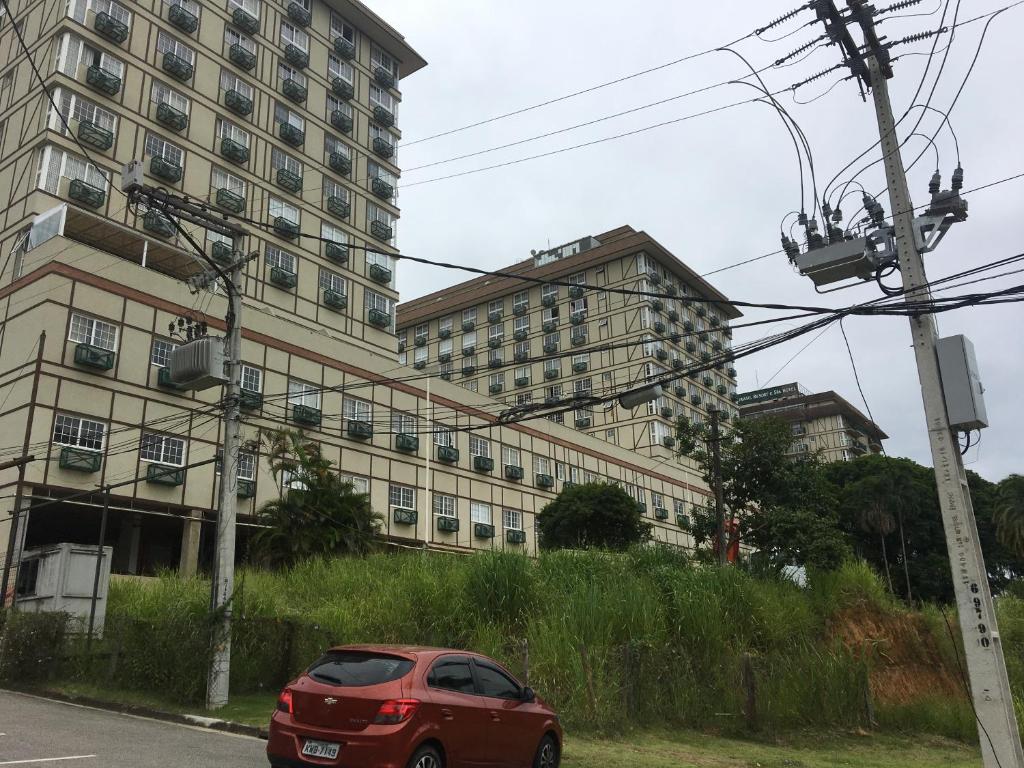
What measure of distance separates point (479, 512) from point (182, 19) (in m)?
30.1

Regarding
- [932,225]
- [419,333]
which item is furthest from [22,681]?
[419,333]

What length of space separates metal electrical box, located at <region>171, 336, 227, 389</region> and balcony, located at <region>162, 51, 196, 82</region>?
28.5m

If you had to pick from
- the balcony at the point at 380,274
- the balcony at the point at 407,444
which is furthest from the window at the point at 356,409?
the balcony at the point at 380,274

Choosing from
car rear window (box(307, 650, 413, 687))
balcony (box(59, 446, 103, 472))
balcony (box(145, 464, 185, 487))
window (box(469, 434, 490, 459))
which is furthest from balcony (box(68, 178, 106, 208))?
car rear window (box(307, 650, 413, 687))

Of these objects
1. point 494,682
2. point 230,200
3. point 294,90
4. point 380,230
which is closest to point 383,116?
point 294,90

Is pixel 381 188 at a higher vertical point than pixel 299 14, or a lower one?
lower

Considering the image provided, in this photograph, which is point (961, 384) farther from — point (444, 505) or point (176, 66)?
point (176, 66)

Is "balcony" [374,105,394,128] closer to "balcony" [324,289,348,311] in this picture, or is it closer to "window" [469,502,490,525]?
"balcony" [324,289,348,311]

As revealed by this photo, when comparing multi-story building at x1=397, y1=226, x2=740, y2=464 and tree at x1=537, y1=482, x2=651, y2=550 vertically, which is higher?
multi-story building at x1=397, y1=226, x2=740, y2=464

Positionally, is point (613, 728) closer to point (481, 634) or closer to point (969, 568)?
point (481, 634)

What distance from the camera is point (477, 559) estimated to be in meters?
19.5

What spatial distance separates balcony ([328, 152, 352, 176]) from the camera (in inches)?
1881

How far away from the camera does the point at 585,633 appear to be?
53.2 ft

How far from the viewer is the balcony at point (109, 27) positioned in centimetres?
3712
